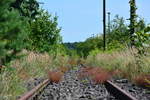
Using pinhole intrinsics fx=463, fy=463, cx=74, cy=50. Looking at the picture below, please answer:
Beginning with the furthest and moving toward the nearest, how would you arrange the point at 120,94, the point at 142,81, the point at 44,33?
the point at 44,33, the point at 142,81, the point at 120,94

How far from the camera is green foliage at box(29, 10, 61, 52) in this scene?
38.8m

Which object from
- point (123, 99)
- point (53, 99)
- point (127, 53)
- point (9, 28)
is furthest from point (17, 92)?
point (127, 53)

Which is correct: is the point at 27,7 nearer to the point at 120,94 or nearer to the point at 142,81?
the point at 142,81

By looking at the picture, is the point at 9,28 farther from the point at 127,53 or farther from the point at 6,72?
the point at 127,53

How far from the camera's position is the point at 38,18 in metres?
39.9

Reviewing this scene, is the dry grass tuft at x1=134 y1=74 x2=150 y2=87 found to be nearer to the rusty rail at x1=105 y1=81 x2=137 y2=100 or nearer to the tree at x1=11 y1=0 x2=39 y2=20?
the rusty rail at x1=105 y1=81 x2=137 y2=100

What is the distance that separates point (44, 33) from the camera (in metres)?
39.1

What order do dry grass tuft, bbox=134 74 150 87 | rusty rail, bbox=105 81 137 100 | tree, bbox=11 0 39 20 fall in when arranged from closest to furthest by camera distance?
rusty rail, bbox=105 81 137 100, dry grass tuft, bbox=134 74 150 87, tree, bbox=11 0 39 20

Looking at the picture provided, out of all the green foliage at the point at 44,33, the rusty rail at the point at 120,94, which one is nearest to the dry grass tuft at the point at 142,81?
the rusty rail at the point at 120,94

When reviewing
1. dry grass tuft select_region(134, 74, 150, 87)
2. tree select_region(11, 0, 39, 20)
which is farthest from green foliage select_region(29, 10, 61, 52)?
dry grass tuft select_region(134, 74, 150, 87)

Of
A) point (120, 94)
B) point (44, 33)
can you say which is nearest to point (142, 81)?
point (120, 94)

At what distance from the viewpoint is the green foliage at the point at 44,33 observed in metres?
38.8

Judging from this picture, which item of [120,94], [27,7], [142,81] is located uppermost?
[27,7]

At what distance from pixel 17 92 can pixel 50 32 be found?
28393 millimetres
